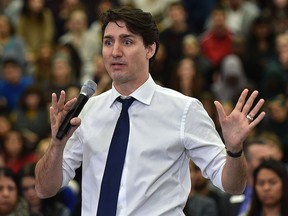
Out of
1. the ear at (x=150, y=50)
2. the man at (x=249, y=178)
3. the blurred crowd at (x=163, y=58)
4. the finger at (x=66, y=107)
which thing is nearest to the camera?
Result: the finger at (x=66, y=107)

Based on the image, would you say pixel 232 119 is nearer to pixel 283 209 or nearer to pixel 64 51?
pixel 283 209

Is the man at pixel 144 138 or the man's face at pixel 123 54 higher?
the man's face at pixel 123 54

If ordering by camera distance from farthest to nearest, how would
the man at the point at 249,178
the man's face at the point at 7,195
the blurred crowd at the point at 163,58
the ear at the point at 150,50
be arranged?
the blurred crowd at the point at 163,58 < the man at the point at 249,178 < the man's face at the point at 7,195 < the ear at the point at 150,50

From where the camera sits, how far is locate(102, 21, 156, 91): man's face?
4.15 meters

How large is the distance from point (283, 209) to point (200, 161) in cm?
234

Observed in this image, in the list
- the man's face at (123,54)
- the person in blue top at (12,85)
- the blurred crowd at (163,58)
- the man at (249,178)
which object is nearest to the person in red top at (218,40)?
the blurred crowd at (163,58)

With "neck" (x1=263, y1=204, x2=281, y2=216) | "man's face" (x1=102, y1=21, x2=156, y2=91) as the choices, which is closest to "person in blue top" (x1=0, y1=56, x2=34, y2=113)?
"neck" (x1=263, y1=204, x2=281, y2=216)

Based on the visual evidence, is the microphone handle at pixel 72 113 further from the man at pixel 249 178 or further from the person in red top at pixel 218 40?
the person in red top at pixel 218 40

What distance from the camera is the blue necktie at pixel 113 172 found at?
13.5 ft

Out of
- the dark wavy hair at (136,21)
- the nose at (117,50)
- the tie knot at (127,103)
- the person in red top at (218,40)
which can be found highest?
the dark wavy hair at (136,21)

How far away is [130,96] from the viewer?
4266 mm

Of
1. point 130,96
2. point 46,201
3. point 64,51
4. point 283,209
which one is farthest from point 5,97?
point 130,96

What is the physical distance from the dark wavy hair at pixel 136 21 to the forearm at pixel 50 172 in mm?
637

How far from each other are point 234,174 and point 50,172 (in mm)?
867
